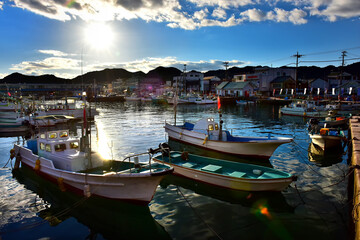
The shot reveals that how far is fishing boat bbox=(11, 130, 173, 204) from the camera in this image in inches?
459

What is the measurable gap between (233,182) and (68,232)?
9.04 m

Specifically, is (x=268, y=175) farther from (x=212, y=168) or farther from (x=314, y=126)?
(x=314, y=126)

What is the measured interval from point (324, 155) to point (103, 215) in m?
20.6

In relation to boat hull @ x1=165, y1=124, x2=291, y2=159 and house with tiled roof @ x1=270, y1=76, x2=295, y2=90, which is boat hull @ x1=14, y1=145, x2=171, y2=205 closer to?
boat hull @ x1=165, y1=124, x2=291, y2=159

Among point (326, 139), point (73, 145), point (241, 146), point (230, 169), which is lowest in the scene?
point (230, 169)

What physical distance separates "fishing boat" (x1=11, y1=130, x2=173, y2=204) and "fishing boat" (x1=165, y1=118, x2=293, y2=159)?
8.51 m

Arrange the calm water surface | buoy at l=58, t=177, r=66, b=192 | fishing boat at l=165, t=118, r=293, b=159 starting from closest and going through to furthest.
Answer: the calm water surface → buoy at l=58, t=177, r=66, b=192 → fishing boat at l=165, t=118, r=293, b=159

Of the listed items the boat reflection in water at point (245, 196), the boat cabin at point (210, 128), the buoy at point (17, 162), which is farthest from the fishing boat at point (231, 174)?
the buoy at point (17, 162)

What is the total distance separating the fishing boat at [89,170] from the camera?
11648mm

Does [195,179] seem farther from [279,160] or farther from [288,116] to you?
[288,116]

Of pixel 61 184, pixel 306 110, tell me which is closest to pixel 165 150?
pixel 61 184

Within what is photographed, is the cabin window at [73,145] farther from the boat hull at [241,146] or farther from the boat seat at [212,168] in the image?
the boat hull at [241,146]

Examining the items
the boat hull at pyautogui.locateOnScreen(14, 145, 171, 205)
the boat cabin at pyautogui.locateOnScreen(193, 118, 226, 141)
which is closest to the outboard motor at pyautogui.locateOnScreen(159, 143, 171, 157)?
the boat hull at pyautogui.locateOnScreen(14, 145, 171, 205)

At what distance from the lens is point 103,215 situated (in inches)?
466
